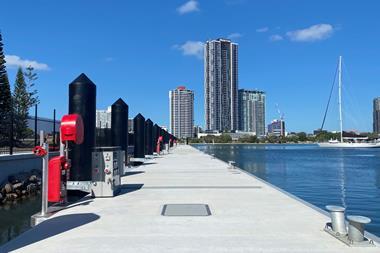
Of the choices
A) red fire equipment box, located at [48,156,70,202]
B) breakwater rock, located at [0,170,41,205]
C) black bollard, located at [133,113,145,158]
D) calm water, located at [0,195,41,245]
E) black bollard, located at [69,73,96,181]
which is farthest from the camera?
black bollard, located at [133,113,145,158]

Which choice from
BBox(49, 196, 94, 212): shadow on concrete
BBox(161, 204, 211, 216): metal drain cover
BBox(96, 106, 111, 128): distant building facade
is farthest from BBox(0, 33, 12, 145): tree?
BBox(161, 204, 211, 216): metal drain cover

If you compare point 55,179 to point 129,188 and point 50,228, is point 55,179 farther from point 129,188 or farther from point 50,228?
point 129,188

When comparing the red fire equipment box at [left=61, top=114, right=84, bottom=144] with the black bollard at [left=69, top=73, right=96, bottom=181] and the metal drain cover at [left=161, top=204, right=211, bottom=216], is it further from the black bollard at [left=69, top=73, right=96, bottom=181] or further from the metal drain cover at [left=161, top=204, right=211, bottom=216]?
the metal drain cover at [left=161, top=204, right=211, bottom=216]

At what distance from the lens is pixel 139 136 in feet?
92.1

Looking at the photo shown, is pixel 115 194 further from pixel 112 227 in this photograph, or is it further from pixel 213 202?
pixel 112 227

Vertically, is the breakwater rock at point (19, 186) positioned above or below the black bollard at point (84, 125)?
below

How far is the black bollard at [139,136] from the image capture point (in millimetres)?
28078

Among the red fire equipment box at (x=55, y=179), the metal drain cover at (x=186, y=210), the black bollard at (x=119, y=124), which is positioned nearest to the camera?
the metal drain cover at (x=186, y=210)

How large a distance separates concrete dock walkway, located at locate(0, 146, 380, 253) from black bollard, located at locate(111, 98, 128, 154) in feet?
30.8

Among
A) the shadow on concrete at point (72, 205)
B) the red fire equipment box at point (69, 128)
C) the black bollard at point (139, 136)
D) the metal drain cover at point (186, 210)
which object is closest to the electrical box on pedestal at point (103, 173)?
the shadow on concrete at point (72, 205)

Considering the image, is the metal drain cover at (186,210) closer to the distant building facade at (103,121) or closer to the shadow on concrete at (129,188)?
the shadow on concrete at (129,188)

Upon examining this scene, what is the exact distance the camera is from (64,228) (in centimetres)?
784

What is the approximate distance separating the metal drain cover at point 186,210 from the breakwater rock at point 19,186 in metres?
8.59

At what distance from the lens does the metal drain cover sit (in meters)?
9.24
